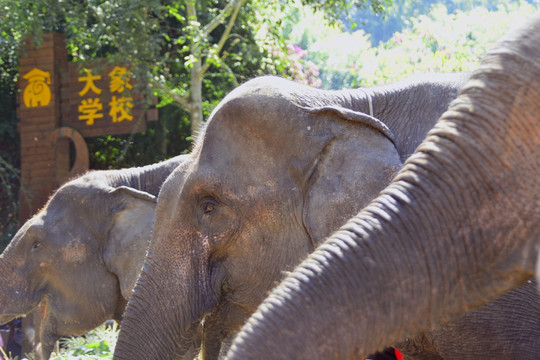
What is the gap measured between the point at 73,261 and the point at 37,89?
5.49m

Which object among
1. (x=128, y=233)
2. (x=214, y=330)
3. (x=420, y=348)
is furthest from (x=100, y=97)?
(x=420, y=348)

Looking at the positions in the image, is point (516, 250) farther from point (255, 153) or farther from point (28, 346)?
point (28, 346)

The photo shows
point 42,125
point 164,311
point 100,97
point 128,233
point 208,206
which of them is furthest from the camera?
point 42,125

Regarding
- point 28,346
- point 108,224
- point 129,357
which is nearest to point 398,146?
point 129,357

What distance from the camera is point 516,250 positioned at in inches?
80.3

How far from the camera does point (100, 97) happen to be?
11.5m

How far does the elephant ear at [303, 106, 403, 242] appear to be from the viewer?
11.6 feet

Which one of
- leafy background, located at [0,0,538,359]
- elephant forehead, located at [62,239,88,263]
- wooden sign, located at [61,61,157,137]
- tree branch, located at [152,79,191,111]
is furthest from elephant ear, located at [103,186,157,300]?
wooden sign, located at [61,61,157,137]

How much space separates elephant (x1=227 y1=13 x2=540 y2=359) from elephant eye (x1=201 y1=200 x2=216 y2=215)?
69.6 inches

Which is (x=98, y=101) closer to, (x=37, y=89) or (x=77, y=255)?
(x=37, y=89)

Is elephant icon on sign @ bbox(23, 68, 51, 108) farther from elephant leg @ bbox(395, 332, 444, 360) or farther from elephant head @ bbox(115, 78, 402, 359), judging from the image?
elephant leg @ bbox(395, 332, 444, 360)

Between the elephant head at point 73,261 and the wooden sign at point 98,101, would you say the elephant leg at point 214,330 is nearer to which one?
the elephant head at point 73,261

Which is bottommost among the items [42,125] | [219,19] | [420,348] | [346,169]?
[42,125]

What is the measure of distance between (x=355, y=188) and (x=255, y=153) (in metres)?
0.49
